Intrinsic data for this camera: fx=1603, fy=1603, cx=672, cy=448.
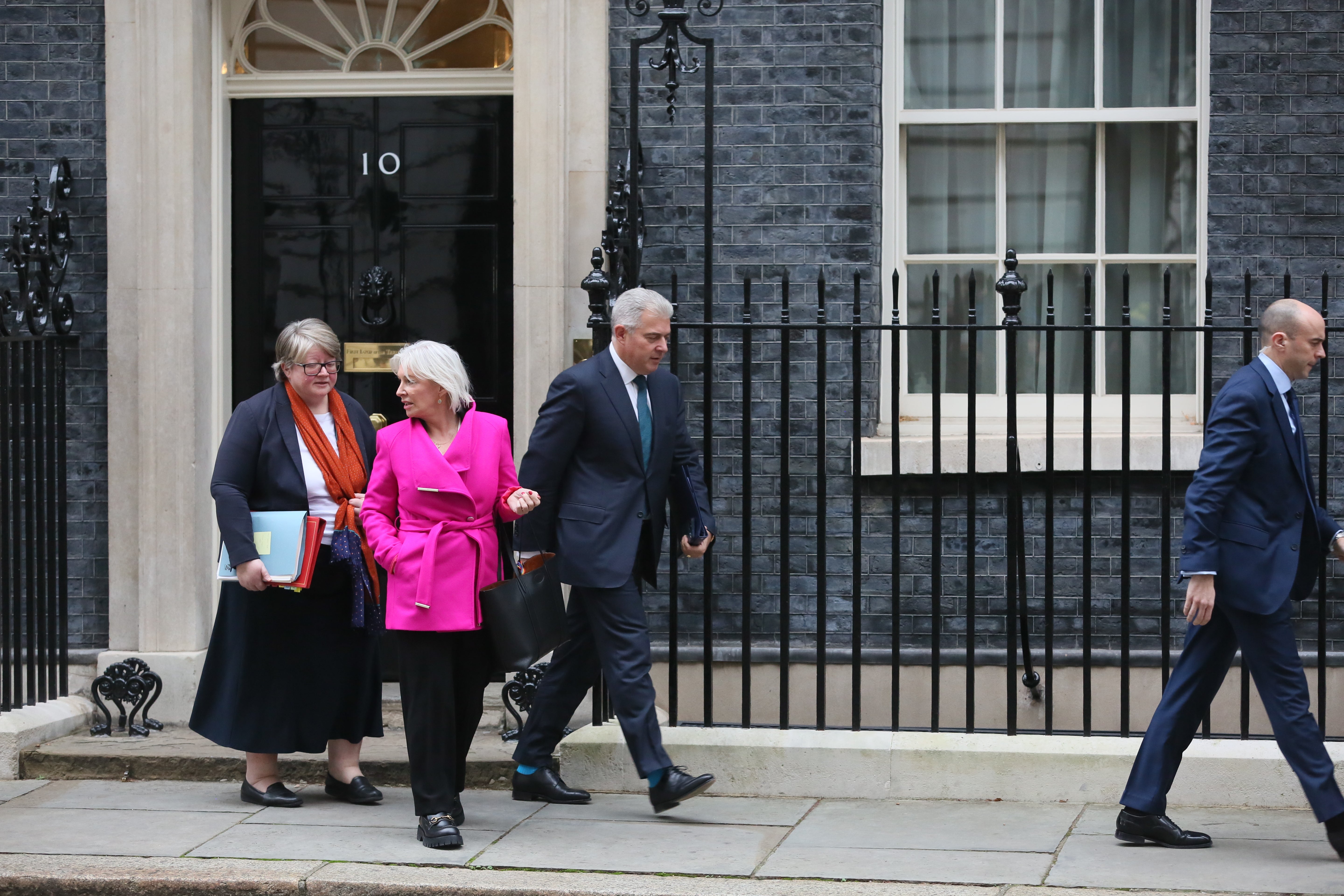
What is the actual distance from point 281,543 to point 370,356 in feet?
6.79

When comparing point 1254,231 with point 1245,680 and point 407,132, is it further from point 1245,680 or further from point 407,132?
point 407,132

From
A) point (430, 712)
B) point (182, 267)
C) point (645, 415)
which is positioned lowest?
point (430, 712)

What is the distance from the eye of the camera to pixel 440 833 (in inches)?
211

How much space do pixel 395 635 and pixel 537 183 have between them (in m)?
2.56

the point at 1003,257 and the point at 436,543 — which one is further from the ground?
the point at 1003,257

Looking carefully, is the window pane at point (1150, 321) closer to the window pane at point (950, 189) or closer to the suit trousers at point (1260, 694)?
the window pane at point (950, 189)

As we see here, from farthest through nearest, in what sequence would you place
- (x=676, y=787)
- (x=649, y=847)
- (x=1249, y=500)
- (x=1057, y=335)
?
1. (x=1057, y=335)
2. (x=676, y=787)
3. (x=649, y=847)
4. (x=1249, y=500)

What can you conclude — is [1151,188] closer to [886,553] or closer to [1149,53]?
[1149,53]

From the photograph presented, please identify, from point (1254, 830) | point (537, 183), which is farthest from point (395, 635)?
point (1254, 830)

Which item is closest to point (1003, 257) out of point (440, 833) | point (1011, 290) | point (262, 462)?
point (1011, 290)

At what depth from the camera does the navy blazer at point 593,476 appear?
224 inches

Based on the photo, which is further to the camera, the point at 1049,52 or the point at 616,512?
the point at 1049,52

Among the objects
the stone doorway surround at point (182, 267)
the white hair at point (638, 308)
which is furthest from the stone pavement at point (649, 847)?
the white hair at point (638, 308)

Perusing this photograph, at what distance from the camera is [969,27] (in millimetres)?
7602
